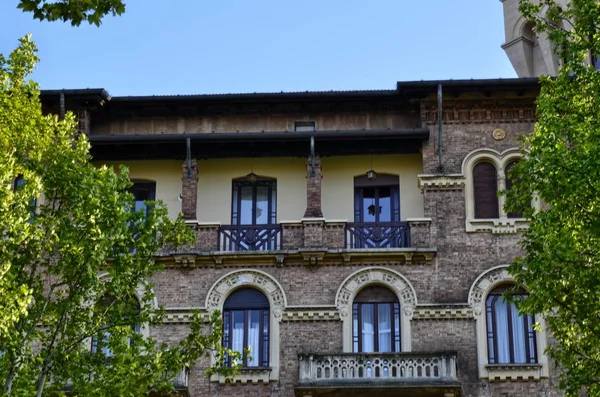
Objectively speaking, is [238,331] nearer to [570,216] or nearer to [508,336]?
[508,336]

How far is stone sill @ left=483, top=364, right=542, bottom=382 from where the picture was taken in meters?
35.2

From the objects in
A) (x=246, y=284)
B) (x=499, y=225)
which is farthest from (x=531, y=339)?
(x=246, y=284)

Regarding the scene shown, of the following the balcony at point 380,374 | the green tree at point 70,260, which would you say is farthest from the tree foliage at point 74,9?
the balcony at point 380,374

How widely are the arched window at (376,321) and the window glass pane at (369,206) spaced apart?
2.15m

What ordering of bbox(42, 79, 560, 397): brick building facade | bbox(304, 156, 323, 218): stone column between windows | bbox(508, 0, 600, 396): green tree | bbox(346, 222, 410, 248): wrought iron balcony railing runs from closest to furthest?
bbox(508, 0, 600, 396): green tree, bbox(42, 79, 560, 397): brick building facade, bbox(346, 222, 410, 248): wrought iron balcony railing, bbox(304, 156, 323, 218): stone column between windows

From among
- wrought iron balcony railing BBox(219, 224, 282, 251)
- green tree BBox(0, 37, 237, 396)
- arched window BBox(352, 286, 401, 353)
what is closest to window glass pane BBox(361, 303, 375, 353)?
arched window BBox(352, 286, 401, 353)

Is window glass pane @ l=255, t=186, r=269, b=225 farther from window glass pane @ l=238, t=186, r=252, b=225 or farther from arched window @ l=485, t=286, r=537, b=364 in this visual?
arched window @ l=485, t=286, r=537, b=364

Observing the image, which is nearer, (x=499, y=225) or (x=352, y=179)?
(x=499, y=225)

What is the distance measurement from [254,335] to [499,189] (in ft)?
24.6

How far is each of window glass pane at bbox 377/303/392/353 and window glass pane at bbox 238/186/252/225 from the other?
4408 mm

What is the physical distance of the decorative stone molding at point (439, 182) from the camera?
37312mm

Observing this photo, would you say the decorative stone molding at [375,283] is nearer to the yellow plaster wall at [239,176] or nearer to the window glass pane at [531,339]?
the yellow plaster wall at [239,176]

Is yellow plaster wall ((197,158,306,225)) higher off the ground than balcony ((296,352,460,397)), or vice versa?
yellow plaster wall ((197,158,306,225))

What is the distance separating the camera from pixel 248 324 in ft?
120
